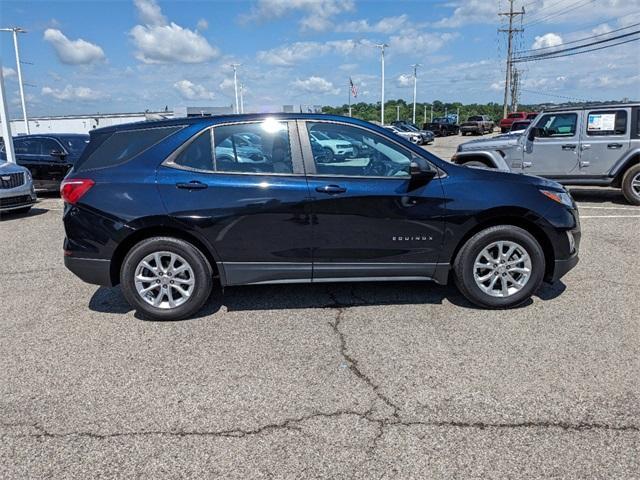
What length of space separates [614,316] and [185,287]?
12.3 feet

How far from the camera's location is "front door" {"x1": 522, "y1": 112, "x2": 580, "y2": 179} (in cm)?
988

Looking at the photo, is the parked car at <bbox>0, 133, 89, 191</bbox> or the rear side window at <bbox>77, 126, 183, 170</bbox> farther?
the parked car at <bbox>0, 133, 89, 191</bbox>

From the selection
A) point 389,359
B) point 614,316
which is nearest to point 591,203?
point 614,316

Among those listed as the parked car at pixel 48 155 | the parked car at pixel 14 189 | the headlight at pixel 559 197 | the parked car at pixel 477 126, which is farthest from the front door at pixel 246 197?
the parked car at pixel 477 126

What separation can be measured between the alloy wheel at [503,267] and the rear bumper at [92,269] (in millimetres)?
3208

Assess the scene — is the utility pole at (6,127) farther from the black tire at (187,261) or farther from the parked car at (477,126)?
the parked car at (477,126)

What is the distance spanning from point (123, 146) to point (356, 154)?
6.72ft

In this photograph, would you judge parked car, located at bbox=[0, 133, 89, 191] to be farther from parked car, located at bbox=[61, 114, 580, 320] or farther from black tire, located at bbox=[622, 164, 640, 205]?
black tire, located at bbox=[622, 164, 640, 205]

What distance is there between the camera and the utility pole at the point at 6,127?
12477 millimetres

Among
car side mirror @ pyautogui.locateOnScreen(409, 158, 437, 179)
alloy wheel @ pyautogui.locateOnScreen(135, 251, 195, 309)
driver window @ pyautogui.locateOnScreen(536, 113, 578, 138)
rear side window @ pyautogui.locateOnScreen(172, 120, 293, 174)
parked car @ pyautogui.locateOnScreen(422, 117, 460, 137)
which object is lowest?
alloy wheel @ pyautogui.locateOnScreen(135, 251, 195, 309)

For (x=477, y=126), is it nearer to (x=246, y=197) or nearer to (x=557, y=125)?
(x=557, y=125)

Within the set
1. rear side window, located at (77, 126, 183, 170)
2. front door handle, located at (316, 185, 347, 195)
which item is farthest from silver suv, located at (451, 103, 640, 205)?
rear side window, located at (77, 126, 183, 170)

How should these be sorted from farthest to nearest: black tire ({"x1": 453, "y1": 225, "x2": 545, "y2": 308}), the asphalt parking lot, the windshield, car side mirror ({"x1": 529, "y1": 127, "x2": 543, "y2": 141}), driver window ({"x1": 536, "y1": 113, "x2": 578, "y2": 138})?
Result: the windshield
car side mirror ({"x1": 529, "y1": 127, "x2": 543, "y2": 141})
driver window ({"x1": 536, "y1": 113, "x2": 578, "y2": 138})
black tire ({"x1": 453, "y1": 225, "x2": 545, "y2": 308})
the asphalt parking lot

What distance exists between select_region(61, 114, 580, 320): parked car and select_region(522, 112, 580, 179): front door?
630 cm
